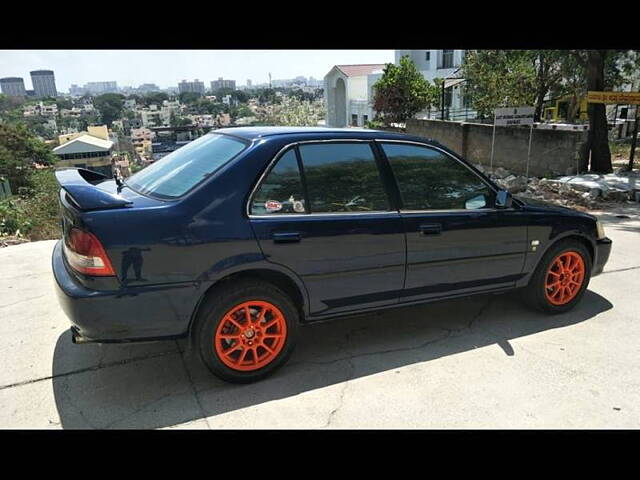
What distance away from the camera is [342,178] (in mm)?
3369

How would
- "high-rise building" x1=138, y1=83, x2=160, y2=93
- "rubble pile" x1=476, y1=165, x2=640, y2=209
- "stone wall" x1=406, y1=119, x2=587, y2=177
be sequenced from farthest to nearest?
"high-rise building" x1=138, y1=83, x2=160, y2=93
"stone wall" x1=406, y1=119, x2=587, y2=177
"rubble pile" x1=476, y1=165, x2=640, y2=209

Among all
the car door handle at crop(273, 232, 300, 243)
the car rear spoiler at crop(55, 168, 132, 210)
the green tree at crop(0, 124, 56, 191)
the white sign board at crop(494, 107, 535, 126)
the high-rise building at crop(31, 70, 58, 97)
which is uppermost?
the high-rise building at crop(31, 70, 58, 97)

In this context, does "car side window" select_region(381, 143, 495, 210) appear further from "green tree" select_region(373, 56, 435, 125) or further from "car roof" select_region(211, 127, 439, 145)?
"green tree" select_region(373, 56, 435, 125)

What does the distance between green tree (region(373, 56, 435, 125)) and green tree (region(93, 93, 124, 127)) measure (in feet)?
70.4

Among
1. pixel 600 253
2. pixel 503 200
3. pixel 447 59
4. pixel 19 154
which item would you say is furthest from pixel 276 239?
pixel 447 59

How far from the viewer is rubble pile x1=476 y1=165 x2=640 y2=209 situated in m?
9.88

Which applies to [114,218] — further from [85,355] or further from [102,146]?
[102,146]

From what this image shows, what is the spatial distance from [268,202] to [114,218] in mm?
938

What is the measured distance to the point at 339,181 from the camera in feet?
11.0

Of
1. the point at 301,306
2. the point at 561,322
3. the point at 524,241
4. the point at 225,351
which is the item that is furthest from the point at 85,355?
the point at 561,322

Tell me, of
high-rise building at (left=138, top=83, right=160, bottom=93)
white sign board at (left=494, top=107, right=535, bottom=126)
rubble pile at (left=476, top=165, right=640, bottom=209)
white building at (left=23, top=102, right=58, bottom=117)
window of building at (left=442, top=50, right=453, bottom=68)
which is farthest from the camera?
high-rise building at (left=138, top=83, right=160, bottom=93)

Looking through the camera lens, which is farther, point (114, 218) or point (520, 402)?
point (520, 402)

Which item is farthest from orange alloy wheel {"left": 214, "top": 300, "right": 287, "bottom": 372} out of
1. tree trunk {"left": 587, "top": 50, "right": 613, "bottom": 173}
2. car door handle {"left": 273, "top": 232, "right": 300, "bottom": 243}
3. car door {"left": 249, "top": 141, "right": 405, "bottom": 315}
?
tree trunk {"left": 587, "top": 50, "right": 613, "bottom": 173}

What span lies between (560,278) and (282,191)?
275cm
